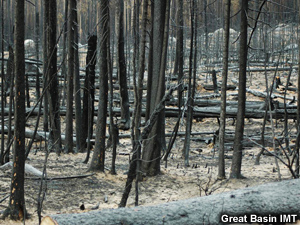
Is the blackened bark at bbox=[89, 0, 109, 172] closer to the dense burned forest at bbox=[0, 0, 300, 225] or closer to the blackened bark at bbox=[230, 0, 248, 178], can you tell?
the dense burned forest at bbox=[0, 0, 300, 225]

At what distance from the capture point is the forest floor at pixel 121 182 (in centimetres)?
682

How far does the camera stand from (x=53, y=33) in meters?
10.6

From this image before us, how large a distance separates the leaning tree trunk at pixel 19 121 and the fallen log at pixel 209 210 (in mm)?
1979

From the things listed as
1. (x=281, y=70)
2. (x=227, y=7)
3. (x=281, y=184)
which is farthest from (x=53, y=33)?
(x=281, y=70)

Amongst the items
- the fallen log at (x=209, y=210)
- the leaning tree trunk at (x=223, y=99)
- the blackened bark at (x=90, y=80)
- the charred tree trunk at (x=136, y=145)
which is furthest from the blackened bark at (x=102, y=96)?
the fallen log at (x=209, y=210)

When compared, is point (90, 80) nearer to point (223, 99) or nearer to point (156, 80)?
point (156, 80)

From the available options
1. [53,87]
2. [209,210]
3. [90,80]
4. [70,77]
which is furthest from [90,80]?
[209,210]

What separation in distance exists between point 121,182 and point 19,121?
371 centimetres

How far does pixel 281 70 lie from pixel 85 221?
2620 centimetres

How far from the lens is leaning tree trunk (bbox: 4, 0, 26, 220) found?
5156 millimetres

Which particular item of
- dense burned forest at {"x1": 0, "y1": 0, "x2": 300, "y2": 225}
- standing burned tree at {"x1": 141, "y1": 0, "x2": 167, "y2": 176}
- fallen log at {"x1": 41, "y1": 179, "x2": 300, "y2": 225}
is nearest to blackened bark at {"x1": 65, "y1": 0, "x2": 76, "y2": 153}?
dense burned forest at {"x1": 0, "y1": 0, "x2": 300, "y2": 225}

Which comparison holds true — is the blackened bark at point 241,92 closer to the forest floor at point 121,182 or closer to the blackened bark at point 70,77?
the forest floor at point 121,182

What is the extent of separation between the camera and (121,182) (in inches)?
337

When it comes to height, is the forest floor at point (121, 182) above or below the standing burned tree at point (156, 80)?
below
